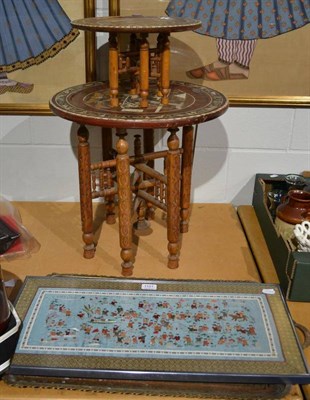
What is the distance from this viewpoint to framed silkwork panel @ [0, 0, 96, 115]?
4.22ft

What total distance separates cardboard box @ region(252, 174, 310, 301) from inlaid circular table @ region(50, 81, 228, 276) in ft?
0.73

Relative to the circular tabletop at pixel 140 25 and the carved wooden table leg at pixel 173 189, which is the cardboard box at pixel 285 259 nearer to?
the carved wooden table leg at pixel 173 189

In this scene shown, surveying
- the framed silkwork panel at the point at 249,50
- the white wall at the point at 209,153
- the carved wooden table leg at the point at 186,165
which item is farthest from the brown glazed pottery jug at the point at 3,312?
the framed silkwork panel at the point at 249,50

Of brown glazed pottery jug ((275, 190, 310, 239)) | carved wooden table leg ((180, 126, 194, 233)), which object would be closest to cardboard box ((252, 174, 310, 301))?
brown glazed pottery jug ((275, 190, 310, 239))

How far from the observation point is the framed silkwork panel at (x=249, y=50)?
129 centimetres

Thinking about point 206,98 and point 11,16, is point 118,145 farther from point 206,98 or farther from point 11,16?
point 11,16

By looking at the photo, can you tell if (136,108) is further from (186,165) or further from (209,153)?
(209,153)

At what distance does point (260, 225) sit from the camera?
1.37 meters

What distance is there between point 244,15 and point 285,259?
65cm

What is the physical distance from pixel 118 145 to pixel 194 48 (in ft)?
1.54

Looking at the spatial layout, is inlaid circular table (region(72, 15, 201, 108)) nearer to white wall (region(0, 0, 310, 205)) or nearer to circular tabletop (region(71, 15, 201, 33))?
circular tabletop (region(71, 15, 201, 33))


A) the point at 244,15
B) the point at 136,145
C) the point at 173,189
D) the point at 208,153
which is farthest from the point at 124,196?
the point at 244,15

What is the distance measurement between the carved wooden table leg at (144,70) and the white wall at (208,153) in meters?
0.39

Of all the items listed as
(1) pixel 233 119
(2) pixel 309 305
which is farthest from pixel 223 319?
(1) pixel 233 119
